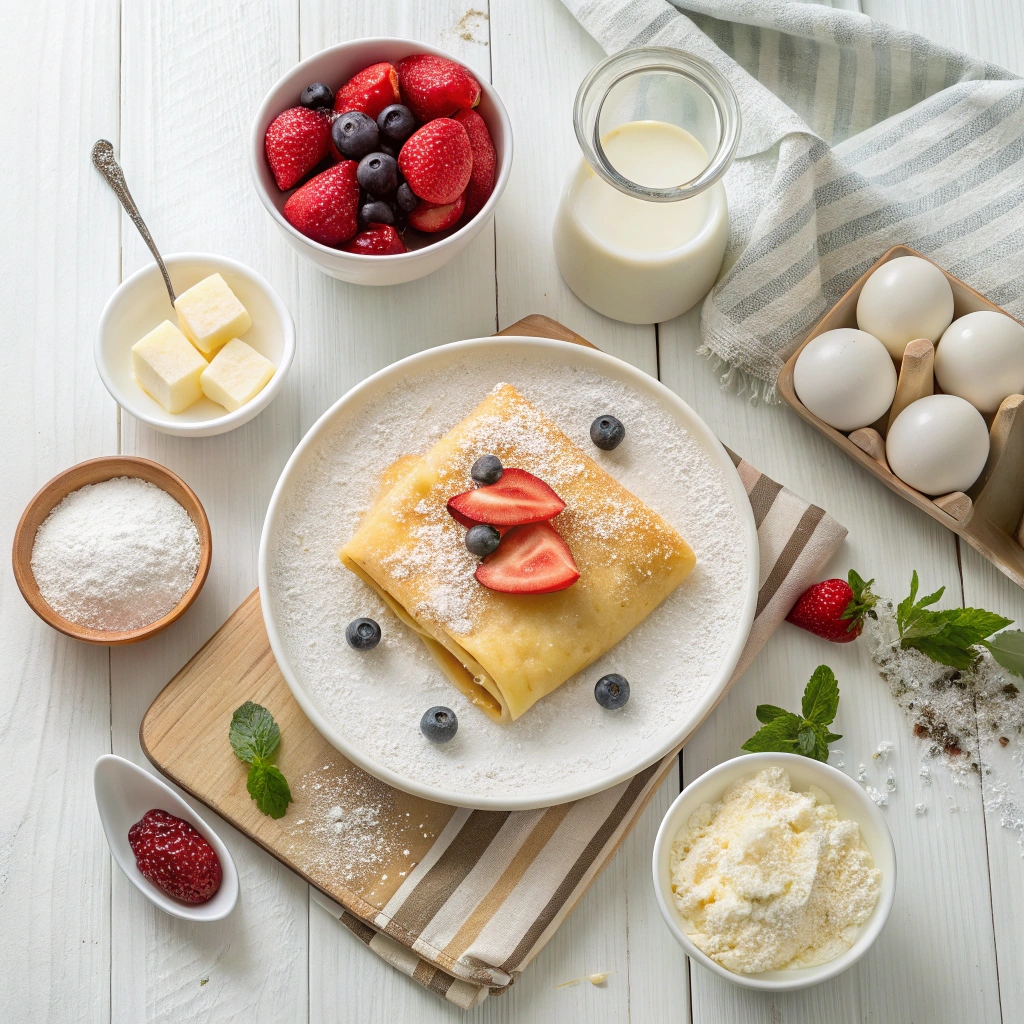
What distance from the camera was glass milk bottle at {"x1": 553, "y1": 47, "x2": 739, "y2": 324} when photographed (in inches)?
78.4

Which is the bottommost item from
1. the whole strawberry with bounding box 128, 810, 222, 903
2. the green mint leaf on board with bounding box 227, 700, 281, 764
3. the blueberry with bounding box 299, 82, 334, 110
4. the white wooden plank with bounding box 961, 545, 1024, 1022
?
the white wooden plank with bounding box 961, 545, 1024, 1022

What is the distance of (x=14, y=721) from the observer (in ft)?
6.92

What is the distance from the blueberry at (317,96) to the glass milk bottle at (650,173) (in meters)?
0.51

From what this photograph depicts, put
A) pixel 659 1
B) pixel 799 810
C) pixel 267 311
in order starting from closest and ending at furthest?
1. pixel 799 810
2. pixel 267 311
3. pixel 659 1

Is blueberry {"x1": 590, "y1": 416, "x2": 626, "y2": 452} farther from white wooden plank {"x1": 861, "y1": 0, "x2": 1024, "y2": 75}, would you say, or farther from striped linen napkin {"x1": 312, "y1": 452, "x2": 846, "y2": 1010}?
white wooden plank {"x1": 861, "y1": 0, "x2": 1024, "y2": 75}

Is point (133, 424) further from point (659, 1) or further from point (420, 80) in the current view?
point (659, 1)

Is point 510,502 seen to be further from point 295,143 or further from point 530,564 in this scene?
point 295,143

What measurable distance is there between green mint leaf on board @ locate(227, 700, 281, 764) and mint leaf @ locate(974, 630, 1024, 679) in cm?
150

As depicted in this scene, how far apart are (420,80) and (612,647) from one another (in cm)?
122

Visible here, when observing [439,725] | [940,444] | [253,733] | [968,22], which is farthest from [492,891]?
[968,22]

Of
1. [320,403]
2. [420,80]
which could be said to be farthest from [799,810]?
[420,80]

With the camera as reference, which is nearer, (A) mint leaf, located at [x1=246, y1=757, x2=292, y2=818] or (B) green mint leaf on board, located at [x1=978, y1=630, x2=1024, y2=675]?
(A) mint leaf, located at [x1=246, y1=757, x2=292, y2=818]

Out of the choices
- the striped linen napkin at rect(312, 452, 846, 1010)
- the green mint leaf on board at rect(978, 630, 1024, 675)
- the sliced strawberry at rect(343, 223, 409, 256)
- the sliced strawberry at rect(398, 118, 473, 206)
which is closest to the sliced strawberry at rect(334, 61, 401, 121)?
the sliced strawberry at rect(398, 118, 473, 206)

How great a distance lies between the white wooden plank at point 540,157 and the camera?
229 cm
